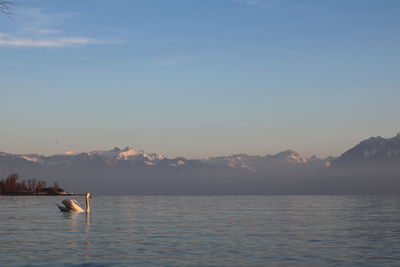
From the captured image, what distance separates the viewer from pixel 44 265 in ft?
107

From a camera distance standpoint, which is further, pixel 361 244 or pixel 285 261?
pixel 361 244

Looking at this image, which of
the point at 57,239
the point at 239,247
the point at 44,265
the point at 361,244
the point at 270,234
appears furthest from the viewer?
the point at 270,234

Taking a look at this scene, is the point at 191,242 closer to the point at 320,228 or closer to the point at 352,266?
the point at 352,266

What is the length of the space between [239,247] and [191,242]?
5309 mm

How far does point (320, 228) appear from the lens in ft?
197

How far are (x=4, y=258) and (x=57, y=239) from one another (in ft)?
42.8

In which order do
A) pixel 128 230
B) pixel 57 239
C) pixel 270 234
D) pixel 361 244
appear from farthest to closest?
pixel 128 230 → pixel 270 234 → pixel 57 239 → pixel 361 244

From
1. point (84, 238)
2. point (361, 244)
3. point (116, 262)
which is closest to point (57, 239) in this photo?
point (84, 238)

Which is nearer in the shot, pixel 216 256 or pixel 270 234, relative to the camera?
pixel 216 256

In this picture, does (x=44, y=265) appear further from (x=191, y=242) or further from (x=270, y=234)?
(x=270, y=234)

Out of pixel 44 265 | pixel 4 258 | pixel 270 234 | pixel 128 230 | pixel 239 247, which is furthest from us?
pixel 128 230

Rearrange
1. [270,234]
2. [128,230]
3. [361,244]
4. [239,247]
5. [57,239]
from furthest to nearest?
[128,230] → [270,234] → [57,239] → [361,244] → [239,247]

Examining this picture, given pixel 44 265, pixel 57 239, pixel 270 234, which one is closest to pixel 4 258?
pixel 44 265

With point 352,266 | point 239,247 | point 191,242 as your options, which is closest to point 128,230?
point 191,242
